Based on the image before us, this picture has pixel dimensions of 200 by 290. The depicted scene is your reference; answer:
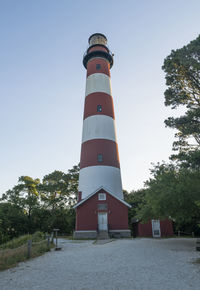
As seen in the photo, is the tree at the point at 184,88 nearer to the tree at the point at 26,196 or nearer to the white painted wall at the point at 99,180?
the white painted wall at the point at 99,180

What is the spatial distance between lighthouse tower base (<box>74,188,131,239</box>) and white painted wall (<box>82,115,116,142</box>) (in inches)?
229

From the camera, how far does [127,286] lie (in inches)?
195

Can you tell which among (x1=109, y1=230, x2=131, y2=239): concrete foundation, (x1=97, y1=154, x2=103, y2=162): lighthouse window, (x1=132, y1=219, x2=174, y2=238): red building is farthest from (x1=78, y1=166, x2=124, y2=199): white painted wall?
(x1=132, y1=219, x2=174, y2=238): red building

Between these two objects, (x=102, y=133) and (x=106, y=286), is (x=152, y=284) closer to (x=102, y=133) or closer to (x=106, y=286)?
(x=106, y=286)

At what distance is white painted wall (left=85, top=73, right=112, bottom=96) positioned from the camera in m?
24.5

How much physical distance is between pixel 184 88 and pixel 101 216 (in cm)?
1336

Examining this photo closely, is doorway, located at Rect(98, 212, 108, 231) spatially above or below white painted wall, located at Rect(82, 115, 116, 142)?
below

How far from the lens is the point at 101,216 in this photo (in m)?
19.8

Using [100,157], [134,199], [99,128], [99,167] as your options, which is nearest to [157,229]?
[134,199]

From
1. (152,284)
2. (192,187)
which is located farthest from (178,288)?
(192,187)

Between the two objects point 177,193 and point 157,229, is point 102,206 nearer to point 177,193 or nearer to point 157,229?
point 157,229

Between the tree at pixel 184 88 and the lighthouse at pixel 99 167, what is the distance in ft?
29.4

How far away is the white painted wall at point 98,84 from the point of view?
24.5 metres

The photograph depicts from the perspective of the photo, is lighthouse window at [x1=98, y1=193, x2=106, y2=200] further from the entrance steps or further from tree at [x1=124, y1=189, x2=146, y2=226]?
tree at [x1=124, y1=189, x2=146, y2=226]
